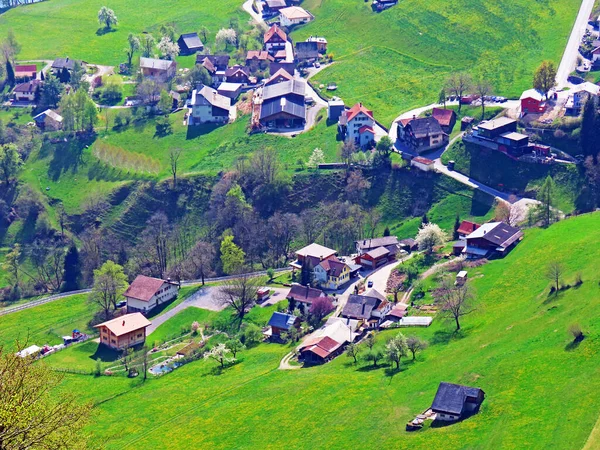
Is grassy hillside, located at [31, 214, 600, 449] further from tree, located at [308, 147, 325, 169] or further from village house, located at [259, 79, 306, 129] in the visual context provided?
village house, located at [259, 79, 306, 129]

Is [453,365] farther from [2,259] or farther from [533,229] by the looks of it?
[2,259]

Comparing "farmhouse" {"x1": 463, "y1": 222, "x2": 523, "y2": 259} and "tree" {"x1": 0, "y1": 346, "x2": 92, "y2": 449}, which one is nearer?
"tree" {"x1": 0, "y1": 346, "x2": 92, "y2": 449}

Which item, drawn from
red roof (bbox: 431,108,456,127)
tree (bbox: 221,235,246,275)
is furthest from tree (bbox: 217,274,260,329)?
red roof (bbox: 431,108,456,127)

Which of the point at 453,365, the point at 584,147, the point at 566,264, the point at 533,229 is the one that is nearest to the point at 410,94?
the point at 584,147

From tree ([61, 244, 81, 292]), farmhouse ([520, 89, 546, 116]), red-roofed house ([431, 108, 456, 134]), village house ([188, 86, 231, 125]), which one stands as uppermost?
farmhouse ([520, 89, 546, 116])

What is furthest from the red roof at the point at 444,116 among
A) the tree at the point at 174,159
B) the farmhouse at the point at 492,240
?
the tree at the point at 174,159

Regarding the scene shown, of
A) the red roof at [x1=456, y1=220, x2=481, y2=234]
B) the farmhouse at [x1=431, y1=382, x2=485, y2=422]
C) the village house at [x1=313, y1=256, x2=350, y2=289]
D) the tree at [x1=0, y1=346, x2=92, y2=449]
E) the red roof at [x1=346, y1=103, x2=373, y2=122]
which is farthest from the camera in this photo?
the red roof at [x1=346, y1=103, x2=373, y2=122]

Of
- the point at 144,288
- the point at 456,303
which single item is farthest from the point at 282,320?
the point at 144,288

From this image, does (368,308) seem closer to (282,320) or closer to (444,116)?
(282,320)
